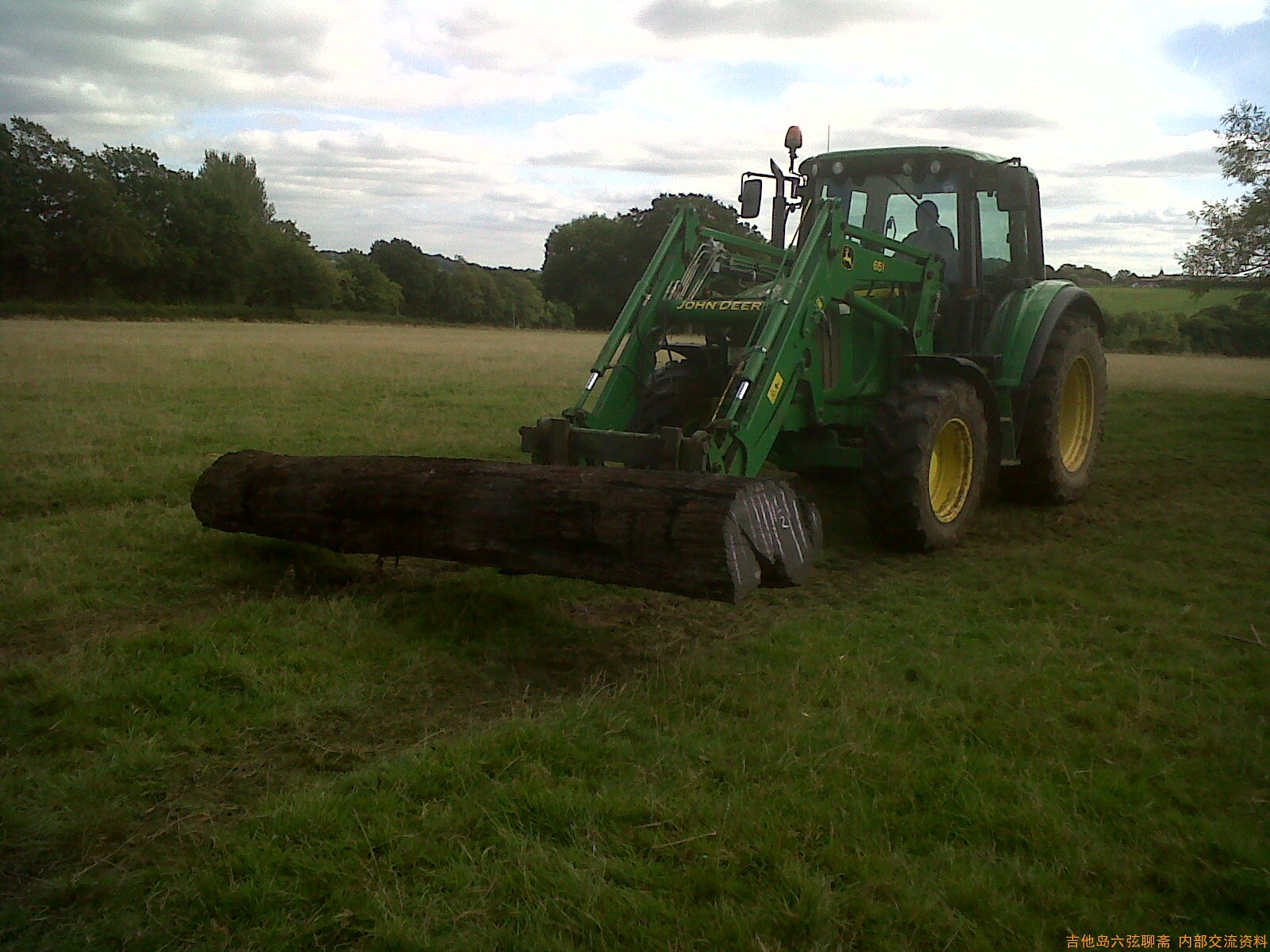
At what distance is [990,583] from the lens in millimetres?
6191

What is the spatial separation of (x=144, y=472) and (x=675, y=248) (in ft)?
15.6

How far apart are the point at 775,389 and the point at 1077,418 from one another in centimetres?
446

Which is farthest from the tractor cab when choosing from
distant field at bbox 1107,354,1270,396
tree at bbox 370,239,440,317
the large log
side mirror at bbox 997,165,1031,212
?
tree at bbox 370,239,440,317

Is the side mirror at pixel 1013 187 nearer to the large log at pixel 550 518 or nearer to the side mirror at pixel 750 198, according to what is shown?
the side mirror at pixel 750 198

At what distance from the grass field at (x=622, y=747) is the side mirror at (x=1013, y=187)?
2360mm

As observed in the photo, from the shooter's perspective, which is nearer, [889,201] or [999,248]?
[889,201]

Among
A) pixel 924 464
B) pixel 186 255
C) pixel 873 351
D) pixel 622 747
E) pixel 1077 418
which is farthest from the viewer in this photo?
pixel 186 255

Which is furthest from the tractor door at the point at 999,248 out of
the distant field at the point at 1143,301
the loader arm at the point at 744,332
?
the distant field at the point at 1143,301

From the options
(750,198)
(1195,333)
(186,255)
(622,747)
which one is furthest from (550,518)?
(186,255)

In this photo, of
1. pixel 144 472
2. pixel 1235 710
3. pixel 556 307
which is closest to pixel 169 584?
pixel 144 472

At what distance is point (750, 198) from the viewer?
285 inches

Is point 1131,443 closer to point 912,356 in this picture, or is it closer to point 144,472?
point 912,356

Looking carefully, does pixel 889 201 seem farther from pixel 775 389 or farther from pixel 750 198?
pixel 775 389

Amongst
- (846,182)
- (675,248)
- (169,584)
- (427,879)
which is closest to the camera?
(427,879)
